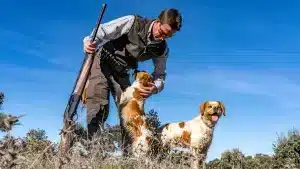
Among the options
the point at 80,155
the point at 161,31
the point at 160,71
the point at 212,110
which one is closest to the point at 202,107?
the point at 212,110

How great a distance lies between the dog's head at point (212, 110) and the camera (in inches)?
336

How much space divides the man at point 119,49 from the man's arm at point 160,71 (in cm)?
15

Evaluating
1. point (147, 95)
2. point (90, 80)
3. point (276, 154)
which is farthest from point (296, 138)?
point (90, 80)

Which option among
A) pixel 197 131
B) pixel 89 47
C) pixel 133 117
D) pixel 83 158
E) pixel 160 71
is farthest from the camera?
pixel 197 131

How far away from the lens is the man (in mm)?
7512

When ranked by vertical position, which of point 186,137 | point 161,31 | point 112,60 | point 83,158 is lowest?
point 83,158

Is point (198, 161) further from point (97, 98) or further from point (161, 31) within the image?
point (161, 31)

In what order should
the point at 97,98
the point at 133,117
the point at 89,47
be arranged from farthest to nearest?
the point at 133,117
the point at 97,98
the point at 89,47

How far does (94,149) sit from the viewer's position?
5316 mm

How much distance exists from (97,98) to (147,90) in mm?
903

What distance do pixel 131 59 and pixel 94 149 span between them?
2.88 m

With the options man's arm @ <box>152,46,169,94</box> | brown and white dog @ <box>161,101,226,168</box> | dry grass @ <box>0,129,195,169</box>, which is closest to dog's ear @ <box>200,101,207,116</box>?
brown and white dog @ <box>161,101,226,168</box>

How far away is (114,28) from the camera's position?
7.52 metres

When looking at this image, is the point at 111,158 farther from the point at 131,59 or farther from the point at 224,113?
the point at 224,113
